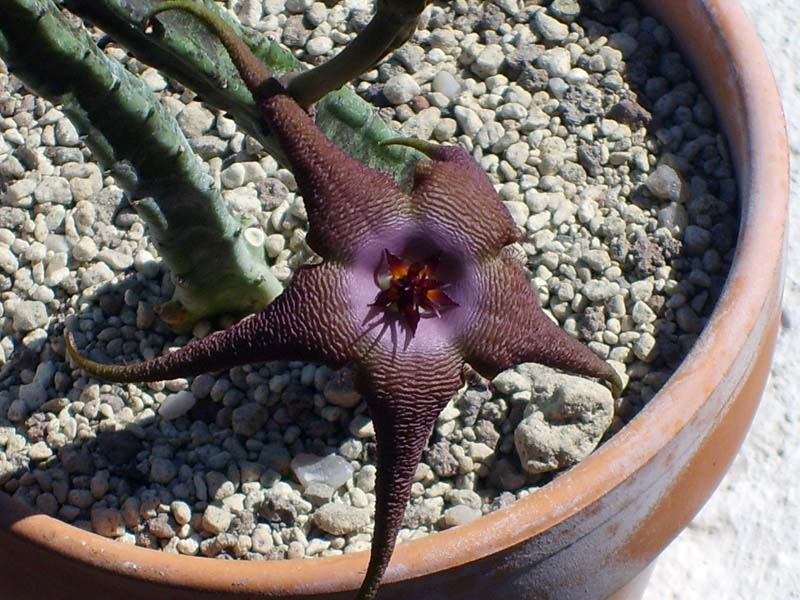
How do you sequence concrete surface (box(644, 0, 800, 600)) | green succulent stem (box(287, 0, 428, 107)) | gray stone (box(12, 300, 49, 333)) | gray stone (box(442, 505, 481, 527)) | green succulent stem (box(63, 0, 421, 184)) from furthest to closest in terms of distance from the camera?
concrete surface (box(644, 0, 800, 600))
gray stone (box(12, 300, 49, 333))
gray stone (box(442, 505, 481, 527))
green succulent stem (box(63, 0, 421, 184))
green succulent stem (box(287, 0, 428, 107))

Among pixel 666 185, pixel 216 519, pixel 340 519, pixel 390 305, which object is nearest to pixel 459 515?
pixel 340 519

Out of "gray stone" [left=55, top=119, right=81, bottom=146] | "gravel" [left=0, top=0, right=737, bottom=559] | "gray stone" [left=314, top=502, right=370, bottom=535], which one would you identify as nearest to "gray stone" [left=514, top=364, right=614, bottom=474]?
"gravel" [left=0, top=0, right=737, bottom=559]

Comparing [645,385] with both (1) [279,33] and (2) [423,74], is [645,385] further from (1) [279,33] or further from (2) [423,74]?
(1) [279,33]

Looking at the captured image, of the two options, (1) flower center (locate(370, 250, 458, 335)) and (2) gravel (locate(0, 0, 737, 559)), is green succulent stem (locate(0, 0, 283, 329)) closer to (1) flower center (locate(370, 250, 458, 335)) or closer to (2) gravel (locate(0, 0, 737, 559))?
(2) gravel (locate(0, 0, 737, 559))

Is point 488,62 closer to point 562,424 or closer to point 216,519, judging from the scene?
point 562,424

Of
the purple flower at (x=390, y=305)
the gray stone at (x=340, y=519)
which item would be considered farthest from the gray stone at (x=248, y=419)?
the purple flower at (x=390, y=305)
